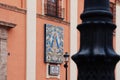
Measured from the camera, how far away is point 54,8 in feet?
78.0

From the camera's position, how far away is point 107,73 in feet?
10.3

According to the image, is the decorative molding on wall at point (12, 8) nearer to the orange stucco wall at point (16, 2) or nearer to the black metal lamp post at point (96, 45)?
the orange stucco wall at point (16, 2)

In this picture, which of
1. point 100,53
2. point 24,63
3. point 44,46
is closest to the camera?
point 100,53

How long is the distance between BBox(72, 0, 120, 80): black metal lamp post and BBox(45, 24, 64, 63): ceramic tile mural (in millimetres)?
19710

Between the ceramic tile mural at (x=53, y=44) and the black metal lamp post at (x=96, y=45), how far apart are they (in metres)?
19.7

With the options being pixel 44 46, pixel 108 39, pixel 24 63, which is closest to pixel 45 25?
pixel 44 46

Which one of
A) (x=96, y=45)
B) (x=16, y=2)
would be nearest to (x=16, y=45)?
(x=16, y=2)

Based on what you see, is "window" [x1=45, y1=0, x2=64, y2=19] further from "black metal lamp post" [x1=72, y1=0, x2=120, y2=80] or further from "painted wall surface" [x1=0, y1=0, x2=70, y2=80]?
"black metal lamp post" [x1=72, y1=0, x2=120, y2=80]

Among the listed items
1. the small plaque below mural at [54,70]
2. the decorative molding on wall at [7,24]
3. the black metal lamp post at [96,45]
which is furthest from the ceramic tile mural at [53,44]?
the black metal lamp post at [96,45]

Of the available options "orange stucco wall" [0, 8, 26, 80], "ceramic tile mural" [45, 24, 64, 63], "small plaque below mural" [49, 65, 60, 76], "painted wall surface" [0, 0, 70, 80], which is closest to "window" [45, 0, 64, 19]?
"painted wall surface" [0, 0, 70, 80]

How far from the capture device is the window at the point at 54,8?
76.3ft

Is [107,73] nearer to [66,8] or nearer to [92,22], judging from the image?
[92,22]

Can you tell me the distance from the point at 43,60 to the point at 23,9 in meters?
2.75

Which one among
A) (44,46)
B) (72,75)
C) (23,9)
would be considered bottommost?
(72,75)
